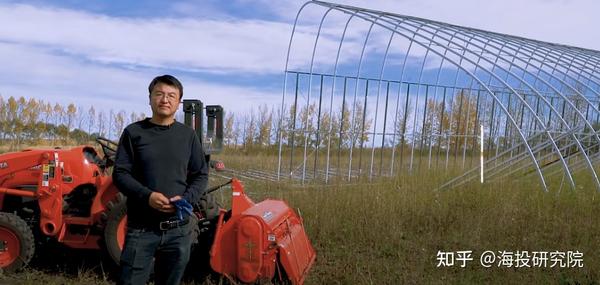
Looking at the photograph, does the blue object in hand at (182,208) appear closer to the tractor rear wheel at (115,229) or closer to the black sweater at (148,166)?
the black sweater at (148,166)

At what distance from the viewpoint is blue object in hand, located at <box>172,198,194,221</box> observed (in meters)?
2.93

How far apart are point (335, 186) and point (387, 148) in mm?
6056

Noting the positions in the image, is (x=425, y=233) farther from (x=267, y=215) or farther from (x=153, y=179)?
(x=153, y=179)

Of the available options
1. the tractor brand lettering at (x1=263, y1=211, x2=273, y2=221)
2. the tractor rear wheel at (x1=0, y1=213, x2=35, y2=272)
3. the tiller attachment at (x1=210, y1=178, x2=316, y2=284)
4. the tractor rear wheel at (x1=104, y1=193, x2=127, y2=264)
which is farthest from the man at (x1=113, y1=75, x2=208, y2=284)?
the tractor rear wheel at (x1=0, y1=213, x2=35, y2=272)

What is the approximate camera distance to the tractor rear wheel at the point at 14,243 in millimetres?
5086

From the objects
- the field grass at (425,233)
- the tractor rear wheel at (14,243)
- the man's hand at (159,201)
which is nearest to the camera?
the man's hand at (159,201)

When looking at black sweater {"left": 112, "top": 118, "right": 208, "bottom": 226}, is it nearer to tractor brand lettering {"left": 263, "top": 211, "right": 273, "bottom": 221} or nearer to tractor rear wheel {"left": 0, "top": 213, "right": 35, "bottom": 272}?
tractor brand lettering {"left": 263, "top": 211, "right": 273, "bottom": 221}

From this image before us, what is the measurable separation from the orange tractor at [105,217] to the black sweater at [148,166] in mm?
1495

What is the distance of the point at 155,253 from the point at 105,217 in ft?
6.38

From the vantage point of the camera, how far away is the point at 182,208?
9.71 feet

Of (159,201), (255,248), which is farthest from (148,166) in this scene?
(255,248)

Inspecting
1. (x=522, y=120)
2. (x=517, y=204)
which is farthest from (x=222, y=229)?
(x=522, y=120)

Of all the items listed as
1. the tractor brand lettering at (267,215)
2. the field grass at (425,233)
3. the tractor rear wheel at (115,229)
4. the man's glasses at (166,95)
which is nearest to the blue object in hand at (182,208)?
the man's glasses at (166,95)

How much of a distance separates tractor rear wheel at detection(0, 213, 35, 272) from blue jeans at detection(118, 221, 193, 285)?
2.60 m
